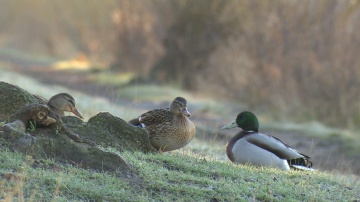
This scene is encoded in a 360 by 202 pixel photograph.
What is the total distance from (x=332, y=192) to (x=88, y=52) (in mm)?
32650

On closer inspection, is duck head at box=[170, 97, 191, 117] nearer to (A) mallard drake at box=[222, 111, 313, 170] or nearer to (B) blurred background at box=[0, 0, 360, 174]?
(A) mallard drake at box=[222, 111, 313, 170]

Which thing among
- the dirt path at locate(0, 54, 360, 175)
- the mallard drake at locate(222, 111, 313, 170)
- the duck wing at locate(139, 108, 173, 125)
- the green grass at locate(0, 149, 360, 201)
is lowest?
the green grass at locate(0, 149, 360, 201)

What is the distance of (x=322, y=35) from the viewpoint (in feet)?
71.2

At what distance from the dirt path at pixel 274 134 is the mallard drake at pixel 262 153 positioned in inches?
63.2

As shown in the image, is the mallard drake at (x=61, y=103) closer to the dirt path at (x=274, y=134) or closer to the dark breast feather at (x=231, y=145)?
the dark breast feather at (x=231, y=145)

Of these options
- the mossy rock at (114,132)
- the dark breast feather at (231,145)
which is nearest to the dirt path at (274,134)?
the dark breast feather at (231,145)

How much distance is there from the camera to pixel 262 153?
35.6 feet

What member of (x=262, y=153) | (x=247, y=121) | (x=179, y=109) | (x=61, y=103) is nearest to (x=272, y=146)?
(x=262, y=153)

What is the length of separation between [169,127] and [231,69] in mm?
15524

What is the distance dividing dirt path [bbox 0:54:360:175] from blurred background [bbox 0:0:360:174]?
0.14 ft

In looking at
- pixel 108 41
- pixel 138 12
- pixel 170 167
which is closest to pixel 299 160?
pixel 170 167

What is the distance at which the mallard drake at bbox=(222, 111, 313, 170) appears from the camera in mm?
10798

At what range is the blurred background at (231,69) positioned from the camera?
20.2m

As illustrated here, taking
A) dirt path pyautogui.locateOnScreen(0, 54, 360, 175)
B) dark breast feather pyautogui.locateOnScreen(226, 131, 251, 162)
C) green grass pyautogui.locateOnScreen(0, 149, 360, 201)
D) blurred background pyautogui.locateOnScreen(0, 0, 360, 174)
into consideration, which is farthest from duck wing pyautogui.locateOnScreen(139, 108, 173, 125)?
dirt path pyautogui.locateOnScreen(0, 54, 360, 175)
